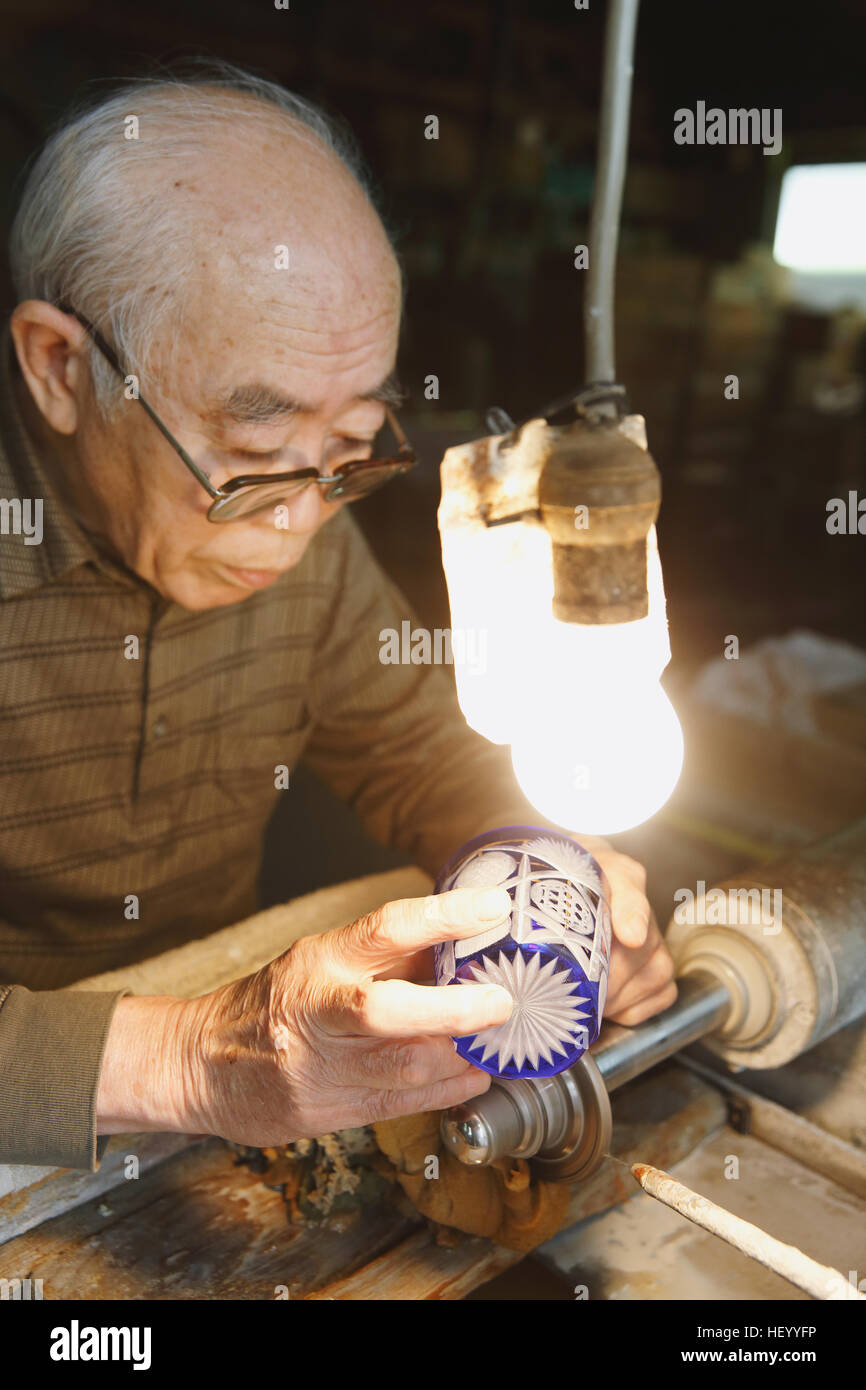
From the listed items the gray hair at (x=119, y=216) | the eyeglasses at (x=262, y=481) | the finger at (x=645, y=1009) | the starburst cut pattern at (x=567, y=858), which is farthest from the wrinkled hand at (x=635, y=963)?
the gray hair at (x=119, y=216)

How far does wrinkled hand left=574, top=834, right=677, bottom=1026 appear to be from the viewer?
133 centimetres

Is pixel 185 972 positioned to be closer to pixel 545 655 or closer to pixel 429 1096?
pixel 429 1096

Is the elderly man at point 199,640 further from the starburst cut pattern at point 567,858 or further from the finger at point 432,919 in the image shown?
the starburst cut pattern at point 567,858

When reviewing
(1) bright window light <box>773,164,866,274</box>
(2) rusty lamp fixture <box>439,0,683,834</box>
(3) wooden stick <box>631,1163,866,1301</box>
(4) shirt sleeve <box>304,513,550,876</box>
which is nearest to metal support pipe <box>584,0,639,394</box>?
(2) rusty lamp fixture <box>439,0,683,834</box>

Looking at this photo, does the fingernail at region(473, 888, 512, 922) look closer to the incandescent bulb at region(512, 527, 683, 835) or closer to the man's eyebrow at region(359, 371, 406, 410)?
the incandescent bulb at region(512, 527, 683, 835)

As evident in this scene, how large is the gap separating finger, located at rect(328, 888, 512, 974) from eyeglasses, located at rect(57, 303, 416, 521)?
2.23 ft

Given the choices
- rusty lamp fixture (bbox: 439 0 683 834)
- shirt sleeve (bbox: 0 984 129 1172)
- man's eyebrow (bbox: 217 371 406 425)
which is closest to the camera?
rusty lamp fixture (bbox: 439 0 683 834)

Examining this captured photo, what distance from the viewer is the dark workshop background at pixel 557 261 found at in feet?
14.9

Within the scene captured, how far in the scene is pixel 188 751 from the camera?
6.44 ft

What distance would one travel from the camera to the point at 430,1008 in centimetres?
101

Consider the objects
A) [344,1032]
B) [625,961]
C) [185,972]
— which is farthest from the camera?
[185,972]

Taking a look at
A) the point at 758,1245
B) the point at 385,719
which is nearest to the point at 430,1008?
the point at 758,1245

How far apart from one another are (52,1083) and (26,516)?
35.8 inches
